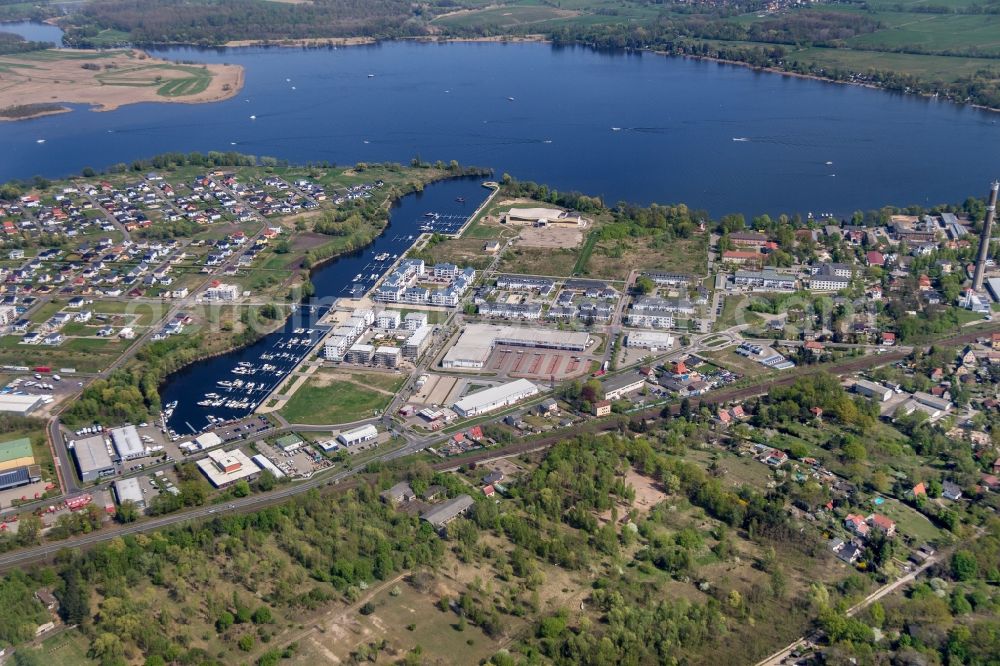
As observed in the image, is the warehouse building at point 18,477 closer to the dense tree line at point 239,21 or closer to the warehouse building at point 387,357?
the warehouse building at point 387,357

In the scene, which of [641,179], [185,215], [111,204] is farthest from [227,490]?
[641,179]

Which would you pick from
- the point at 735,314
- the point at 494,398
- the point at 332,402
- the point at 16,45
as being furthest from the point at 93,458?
the point at 16,45

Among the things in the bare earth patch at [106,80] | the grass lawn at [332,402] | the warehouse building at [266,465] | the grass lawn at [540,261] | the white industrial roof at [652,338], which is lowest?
the warehouse building at [266,465]

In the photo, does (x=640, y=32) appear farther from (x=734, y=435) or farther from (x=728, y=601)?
(x=728, y=601)

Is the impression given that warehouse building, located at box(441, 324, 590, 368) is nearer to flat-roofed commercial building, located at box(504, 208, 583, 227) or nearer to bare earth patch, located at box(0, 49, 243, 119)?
flat-roofed commercial building, located at box(504, 208, 583, 227)

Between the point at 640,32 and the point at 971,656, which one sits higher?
the point at 640,32

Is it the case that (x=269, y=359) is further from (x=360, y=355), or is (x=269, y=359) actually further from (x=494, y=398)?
(x=494, y=398)

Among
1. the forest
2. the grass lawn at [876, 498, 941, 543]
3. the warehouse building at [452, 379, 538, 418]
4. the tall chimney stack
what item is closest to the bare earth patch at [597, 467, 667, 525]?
the forest

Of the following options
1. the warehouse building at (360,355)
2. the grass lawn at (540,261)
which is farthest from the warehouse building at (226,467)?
the grass lawn at (540,261)
